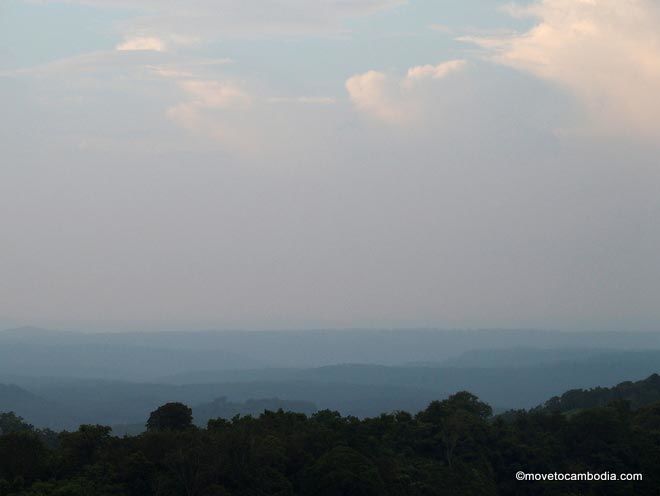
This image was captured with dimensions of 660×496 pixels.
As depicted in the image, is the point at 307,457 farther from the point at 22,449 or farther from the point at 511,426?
the point at 511,426

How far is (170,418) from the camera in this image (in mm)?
48688

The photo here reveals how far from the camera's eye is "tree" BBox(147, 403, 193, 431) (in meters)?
48.5

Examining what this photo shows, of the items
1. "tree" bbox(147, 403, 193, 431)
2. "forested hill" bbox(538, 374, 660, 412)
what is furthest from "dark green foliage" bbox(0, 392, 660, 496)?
"forested hill" bbox(538, 374, 660, 412)

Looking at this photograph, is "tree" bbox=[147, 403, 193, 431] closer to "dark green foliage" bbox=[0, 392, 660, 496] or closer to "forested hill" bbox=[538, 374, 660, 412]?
"dark green foliage" bbox=[0, 392, 660, 496]

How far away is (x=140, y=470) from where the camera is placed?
38.7 metres

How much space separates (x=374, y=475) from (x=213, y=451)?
7218 millimetres

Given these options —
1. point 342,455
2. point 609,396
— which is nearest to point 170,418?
point 342,455

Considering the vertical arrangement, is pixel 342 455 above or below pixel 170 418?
below

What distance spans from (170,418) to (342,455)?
39.9 feet

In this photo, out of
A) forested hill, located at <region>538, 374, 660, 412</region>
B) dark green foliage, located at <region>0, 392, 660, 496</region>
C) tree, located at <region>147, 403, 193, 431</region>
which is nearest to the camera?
dark green foliage, located at <region>0, 392, 660, 496</region>

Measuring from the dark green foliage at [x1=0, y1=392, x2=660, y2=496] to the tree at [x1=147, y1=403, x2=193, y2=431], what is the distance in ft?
0.22

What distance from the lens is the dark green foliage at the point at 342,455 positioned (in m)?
38.2

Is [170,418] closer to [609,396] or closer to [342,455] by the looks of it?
[342,455]

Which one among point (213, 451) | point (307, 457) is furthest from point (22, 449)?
point (307, 457)
